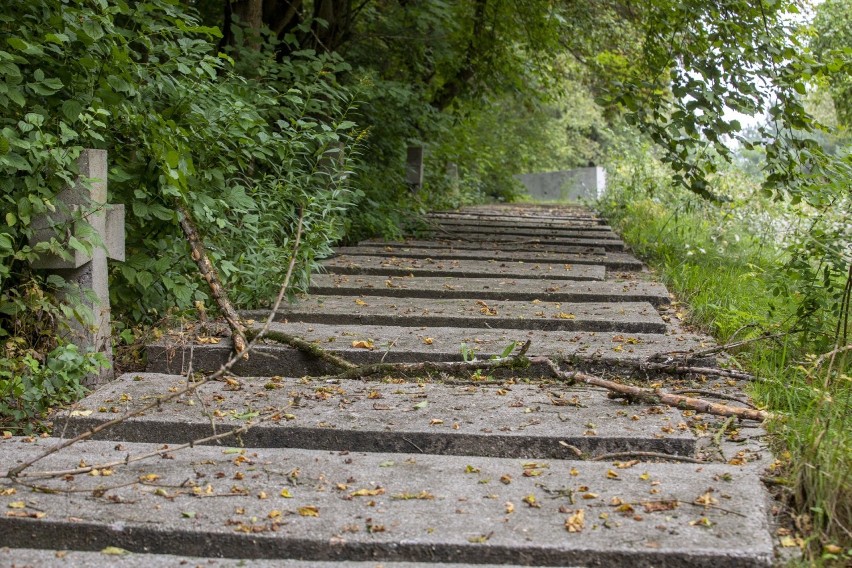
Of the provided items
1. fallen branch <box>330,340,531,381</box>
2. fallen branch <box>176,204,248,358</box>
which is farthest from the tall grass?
fallen branch <box>176,204,248,358</box>

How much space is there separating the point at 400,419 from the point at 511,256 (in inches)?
191

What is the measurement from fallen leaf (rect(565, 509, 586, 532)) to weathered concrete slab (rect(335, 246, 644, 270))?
17.5 feet

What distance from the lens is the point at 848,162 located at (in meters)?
4.61

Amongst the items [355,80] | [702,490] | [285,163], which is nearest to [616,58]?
[355,80]

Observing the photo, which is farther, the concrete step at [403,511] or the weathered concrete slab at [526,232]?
the weathered concrete slab at [526,232]

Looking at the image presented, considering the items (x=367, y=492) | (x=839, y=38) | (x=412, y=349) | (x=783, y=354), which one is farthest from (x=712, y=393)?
(x=839, y=38)

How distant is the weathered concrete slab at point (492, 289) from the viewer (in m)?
5.88

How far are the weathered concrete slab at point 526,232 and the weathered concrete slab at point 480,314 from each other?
14.5 feet

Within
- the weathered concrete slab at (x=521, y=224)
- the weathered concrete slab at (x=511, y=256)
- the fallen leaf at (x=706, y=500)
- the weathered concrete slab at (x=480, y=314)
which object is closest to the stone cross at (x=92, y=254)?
the weathered concrete slab at (x=480, y=314)

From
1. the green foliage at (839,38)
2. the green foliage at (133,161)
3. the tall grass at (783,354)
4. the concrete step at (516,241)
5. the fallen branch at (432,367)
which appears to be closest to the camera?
the tall grass at (783,354)

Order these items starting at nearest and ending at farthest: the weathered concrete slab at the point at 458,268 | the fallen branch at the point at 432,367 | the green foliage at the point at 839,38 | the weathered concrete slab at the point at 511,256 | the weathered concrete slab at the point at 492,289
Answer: the fallen branch at the point at 432,367 < the weathered concrete slab at the point at 492,289 < the weathered concrete slab at the point at 458,268 < the weathered concrete slab at the point at 511,256 < the green foliage at the point at 839,38

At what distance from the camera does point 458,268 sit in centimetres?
712

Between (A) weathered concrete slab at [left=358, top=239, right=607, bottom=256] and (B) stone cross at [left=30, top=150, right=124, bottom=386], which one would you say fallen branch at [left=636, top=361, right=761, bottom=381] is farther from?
(A) weathered concrete slab at [left=358, top=239, right=607, bottom=256]

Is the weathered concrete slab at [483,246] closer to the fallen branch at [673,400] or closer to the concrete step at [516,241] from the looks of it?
the concrete step at [516,241]
